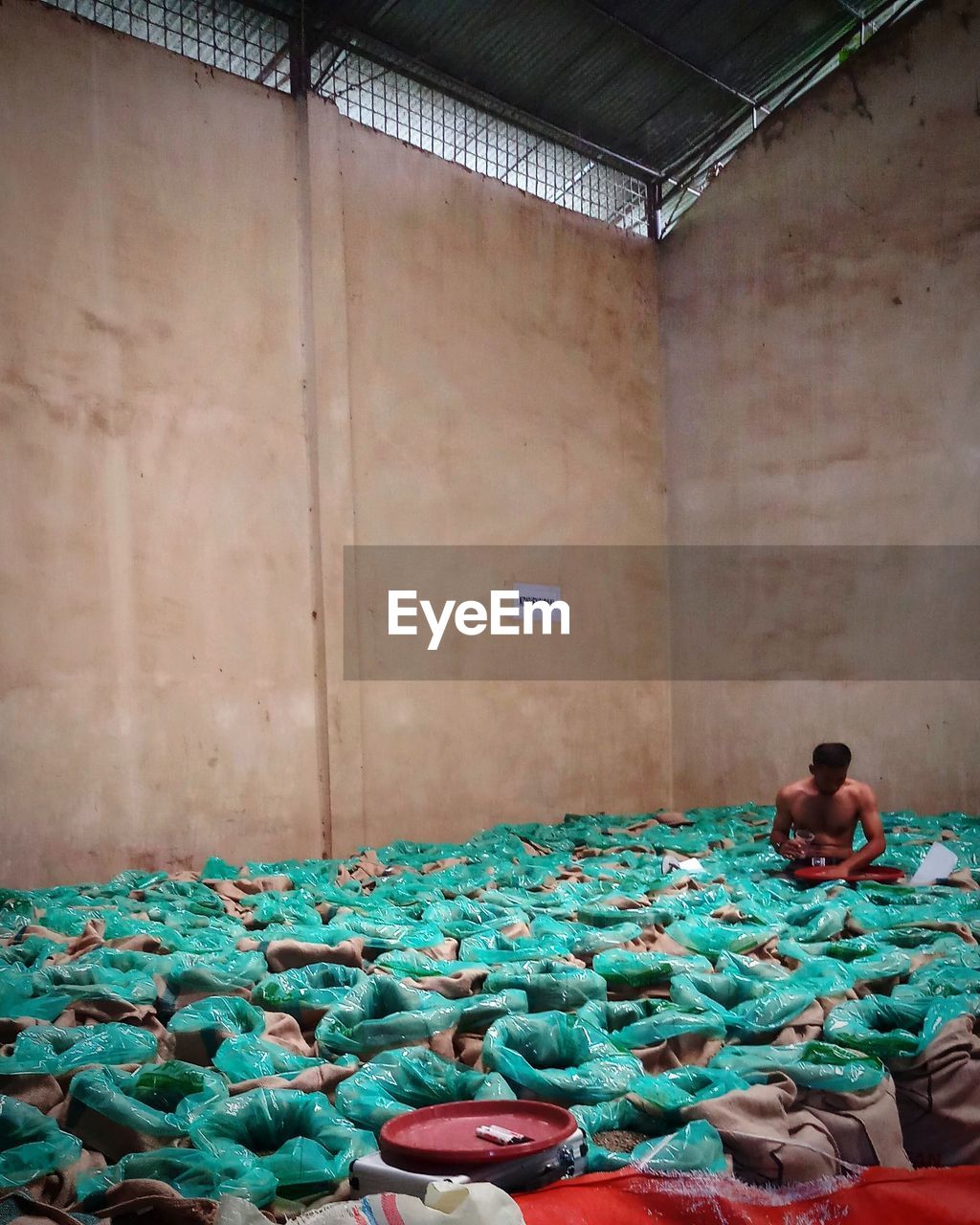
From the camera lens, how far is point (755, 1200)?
186 cm

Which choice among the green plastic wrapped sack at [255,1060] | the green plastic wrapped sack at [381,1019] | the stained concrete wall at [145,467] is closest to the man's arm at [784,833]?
the green plastic wrapped sack at [381,1019]

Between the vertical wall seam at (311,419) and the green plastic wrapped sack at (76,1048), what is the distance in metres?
3.37

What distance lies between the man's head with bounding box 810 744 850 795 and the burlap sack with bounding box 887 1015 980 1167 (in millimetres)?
2315

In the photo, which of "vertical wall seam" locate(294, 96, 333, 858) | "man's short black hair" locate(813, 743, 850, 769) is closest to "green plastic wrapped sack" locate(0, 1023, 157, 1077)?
"man's short black hair" locate(813, 743, 850, 769)

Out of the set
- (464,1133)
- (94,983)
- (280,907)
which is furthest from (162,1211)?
(280,907)

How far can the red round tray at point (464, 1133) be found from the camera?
1780 millimetres

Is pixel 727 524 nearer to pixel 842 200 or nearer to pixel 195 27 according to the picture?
pixel 842 200

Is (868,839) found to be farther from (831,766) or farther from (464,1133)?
(464,1133)

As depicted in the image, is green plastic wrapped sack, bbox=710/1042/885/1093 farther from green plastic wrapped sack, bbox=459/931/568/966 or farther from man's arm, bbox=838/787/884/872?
man's arm, bbox=838/787/884/872

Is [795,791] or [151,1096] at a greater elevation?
[795,791]

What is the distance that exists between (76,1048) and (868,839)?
3.43 metres

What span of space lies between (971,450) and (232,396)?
4.45 m

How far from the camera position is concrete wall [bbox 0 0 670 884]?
16.5 feet

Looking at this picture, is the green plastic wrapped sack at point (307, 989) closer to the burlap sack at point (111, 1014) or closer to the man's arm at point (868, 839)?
the burlap sack at point (111, 1014)
